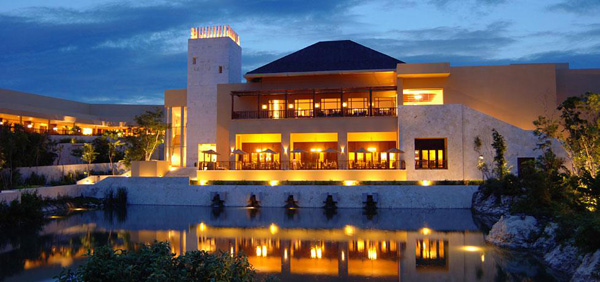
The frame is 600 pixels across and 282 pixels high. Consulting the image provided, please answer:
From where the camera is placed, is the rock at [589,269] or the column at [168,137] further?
the column at [168,137]

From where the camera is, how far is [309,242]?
14328 mm

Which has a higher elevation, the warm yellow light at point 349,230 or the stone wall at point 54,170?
the stone wall at point 54,170

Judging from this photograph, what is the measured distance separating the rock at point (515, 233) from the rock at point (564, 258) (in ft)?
6.58

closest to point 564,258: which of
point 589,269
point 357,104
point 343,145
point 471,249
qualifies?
point 589,269

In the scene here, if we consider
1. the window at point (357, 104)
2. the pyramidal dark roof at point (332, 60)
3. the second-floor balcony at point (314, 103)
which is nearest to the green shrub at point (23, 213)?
the second-floor balcony at point (314, 103)

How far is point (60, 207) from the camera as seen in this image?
77.7 feet

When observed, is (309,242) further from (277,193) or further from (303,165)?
(303,165)

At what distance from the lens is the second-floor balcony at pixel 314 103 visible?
3014cm

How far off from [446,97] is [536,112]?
19.0 ft

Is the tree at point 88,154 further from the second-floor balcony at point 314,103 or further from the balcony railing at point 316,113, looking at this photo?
the balcony railing at point 316,113

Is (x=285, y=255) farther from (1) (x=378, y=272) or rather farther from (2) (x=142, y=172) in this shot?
(2) (x=142, y=172)

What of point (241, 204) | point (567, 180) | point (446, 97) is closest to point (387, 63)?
point (446, 97)

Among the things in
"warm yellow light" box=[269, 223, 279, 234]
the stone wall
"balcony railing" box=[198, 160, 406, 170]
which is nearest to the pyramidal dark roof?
"balcony railing" box=[198, 160, 406, 170]

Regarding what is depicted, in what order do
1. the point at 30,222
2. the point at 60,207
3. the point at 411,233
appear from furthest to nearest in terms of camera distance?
the point at 60,207 < the point at 30,222 < the point at 411,233
